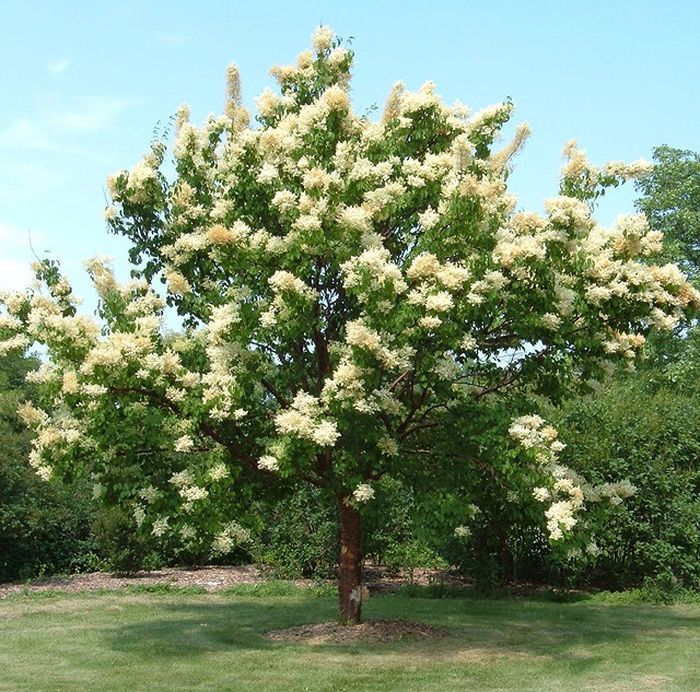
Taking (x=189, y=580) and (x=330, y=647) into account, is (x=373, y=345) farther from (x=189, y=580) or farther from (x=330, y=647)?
(x=189, y=580)

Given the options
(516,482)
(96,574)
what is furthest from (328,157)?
(96,574)

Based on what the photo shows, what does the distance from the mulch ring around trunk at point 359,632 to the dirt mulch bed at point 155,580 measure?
6.21m

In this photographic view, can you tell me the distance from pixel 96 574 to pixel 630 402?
41.6ft

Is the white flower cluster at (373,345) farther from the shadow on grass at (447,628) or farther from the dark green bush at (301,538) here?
the dark green bush at (301,538)

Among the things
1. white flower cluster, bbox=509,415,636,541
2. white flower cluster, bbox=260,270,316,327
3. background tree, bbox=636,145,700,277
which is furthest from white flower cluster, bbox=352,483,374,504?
background tree, bbox=636,145,700,277

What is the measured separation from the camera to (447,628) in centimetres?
1572

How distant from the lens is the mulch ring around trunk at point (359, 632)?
47.1 ft

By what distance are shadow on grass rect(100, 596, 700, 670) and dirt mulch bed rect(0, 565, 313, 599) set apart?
2.45 m

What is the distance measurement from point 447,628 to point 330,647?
2.55 metres

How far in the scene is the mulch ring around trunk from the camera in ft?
47.1

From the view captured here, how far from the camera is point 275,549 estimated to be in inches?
901

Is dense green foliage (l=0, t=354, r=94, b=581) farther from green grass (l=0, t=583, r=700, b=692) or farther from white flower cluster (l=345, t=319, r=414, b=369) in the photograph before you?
white flower cluster (l=345, t=319, r=414, b=369)

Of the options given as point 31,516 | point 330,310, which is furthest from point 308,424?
point 31,516

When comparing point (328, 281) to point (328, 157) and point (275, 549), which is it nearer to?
point (328, 157)
